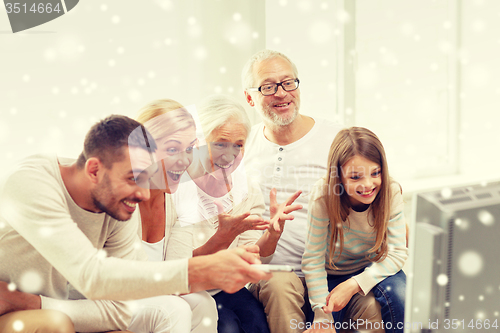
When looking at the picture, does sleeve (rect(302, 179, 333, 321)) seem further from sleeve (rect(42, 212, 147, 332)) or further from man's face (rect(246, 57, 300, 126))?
sleeve (rect(42, 212, 147, 332))

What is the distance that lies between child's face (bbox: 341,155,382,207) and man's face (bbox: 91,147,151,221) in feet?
1.88

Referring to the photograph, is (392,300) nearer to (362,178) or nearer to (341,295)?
(341,295)

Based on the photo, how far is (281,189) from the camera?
4.73 feet

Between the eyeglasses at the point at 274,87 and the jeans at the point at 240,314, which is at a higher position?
the eyeglasses at the point at 274,87

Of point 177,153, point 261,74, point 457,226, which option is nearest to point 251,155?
point 261,74

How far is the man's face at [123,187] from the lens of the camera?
0.88m

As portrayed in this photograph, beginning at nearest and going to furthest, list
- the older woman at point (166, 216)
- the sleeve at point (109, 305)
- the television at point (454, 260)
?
1. the television at point (454, 260)
2. the sleeve at point (109, 305)
3. the older woman at point (166, 216)

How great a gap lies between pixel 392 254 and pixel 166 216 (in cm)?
66

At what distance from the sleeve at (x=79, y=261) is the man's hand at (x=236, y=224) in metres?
0.33

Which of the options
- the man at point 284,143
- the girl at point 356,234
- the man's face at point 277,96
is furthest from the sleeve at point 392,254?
the man's face at point 277,96

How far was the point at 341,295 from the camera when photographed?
1.12 m

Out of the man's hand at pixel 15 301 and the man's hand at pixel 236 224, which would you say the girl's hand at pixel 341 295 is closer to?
the man's hand at pixel 236 224

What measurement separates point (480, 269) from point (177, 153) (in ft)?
2.42

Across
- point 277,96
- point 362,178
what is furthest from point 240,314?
point 277,96
